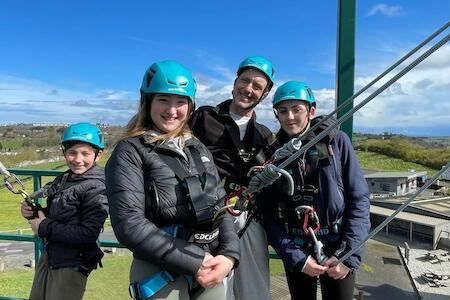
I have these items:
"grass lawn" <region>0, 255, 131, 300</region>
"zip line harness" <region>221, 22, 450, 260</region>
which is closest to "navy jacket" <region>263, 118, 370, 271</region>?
"zip line harness" <region>221, 22, 450, 260</region>

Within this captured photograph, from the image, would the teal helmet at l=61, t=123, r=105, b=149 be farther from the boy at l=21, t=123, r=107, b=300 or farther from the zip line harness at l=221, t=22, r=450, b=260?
the zip line harness at l=221, t=22, r=450, b=260

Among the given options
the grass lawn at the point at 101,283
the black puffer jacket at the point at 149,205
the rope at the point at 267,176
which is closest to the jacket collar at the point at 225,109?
the black puffer jacket at the point at 149,205

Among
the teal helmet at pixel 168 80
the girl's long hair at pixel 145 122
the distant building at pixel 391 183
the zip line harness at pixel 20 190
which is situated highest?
the teal helmet at pixel 168 80

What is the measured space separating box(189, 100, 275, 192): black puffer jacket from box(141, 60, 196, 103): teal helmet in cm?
49

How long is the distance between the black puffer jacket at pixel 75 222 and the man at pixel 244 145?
2.79 ft

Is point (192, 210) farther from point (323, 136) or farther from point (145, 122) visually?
point (323, 136)

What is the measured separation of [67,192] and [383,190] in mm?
41969

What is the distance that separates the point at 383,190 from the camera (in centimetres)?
4022

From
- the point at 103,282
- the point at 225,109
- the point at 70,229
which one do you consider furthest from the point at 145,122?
the point at 103,282

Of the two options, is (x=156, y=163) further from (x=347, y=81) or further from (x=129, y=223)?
(x=347, y=81)

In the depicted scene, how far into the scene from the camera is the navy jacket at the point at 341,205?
213 cm

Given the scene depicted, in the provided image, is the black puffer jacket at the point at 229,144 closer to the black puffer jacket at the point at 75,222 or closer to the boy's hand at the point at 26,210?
the black puffer jacket at the point at 75,222

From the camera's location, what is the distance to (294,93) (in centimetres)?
224

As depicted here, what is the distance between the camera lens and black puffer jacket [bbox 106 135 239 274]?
5.17 feet
